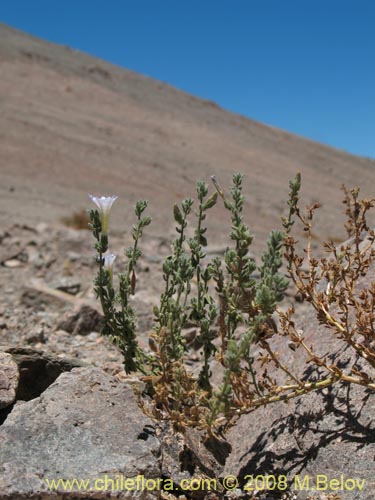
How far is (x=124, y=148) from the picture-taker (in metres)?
19.7

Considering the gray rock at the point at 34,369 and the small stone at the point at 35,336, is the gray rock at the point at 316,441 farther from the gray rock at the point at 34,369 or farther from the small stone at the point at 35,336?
the small stone at the point at 35,336

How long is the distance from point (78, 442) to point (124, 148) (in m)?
18.3

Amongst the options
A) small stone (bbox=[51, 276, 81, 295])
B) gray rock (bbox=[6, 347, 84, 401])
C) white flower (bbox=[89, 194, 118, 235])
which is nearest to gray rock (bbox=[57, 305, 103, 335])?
small stone (bbox=[51, 276, 81, 295])

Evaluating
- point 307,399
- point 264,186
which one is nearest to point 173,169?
point 264,186

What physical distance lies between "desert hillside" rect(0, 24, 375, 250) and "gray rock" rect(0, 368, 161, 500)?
479cm

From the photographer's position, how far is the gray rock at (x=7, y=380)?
2006 mm

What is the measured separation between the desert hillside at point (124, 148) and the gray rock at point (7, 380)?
16.0 feet

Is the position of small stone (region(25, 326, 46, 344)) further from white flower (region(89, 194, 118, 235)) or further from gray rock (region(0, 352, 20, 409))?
white flower (region(89, 194, 118, 235))

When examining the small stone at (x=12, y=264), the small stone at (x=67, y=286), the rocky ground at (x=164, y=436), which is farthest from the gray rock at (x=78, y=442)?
the small stone at (x=12, y=264)

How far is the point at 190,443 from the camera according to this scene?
2150 mm

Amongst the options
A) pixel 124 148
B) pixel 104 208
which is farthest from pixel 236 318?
pixel 124 148

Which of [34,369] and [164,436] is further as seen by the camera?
[34,369]

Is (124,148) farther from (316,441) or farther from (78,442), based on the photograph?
(78,442)

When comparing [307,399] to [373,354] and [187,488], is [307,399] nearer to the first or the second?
[373,354]
